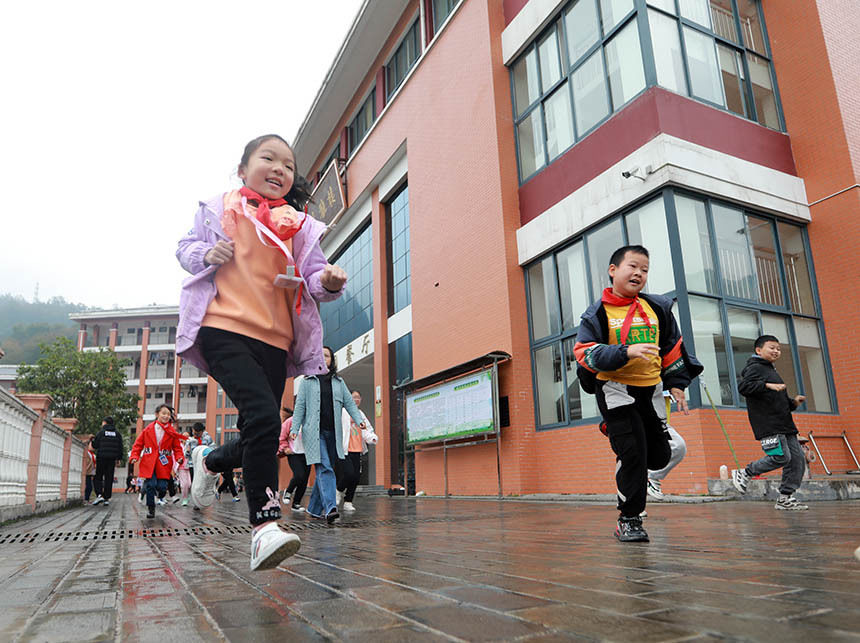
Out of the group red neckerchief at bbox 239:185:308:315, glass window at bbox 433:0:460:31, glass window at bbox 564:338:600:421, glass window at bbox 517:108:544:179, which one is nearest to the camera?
red neckerchief at bbox 239:185:308:315

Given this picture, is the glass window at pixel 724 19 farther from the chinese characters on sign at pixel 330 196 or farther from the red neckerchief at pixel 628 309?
the chinese characters on sign at pixel 330 196

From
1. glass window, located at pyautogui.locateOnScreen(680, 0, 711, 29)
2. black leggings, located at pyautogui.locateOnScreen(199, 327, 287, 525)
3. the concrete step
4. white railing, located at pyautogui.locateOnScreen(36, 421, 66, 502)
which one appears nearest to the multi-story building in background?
white railing, located at pyautogui.locateOnScreen(36, 421, 66, 502)

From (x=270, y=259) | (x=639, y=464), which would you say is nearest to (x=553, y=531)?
(x=639, y=464)

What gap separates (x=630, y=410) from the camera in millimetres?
3613

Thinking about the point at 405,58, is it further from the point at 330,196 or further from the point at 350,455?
the point at 350,455

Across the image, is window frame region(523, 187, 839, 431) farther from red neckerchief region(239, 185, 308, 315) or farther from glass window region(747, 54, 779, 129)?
red neckerchief region(239, 185, 308, 315)

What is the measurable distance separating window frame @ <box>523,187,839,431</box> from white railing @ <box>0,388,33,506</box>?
280 inches

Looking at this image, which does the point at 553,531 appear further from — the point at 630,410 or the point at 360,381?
the point at 360,381

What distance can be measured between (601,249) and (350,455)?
535 cm

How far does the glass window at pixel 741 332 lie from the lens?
9.38 metres

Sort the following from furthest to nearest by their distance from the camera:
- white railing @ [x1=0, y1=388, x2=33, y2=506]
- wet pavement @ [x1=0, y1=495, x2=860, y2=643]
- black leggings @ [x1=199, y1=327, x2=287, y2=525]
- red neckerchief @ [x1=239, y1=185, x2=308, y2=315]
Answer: white railing @ [x1=0, y1=388, x2=33, y2=506] < red neckerchief @ [x1=239, y1=185, x2=308, y2=315] < black leggings @ [x1=199, y1=327, x2=287, y2=525] < wet pavement @ [x1=0, y1=495, x2=860, y2=643]

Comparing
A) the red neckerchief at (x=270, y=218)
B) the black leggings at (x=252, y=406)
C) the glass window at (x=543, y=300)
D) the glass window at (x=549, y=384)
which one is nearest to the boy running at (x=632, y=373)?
the red neckerchief at (x=270, y=218)

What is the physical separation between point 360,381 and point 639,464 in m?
22.2

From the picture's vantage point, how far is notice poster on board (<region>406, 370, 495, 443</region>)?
486 inches
